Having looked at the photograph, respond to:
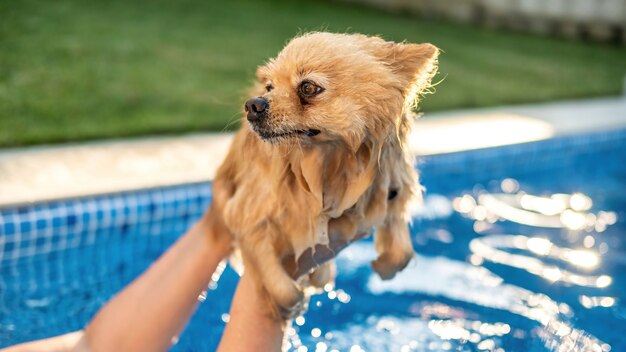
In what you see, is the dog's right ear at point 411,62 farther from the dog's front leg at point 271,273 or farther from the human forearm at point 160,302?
the human forearm at point 160,302

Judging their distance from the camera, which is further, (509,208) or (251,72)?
(251,72)

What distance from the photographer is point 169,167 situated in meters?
4.86

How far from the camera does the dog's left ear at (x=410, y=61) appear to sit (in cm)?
208

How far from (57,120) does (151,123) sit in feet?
2.19

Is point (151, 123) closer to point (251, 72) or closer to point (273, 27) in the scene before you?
point (251, 72)

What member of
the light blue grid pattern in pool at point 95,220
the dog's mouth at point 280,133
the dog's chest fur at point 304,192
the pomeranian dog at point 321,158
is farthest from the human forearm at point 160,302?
the light blue grid pattern in pool at point 95,220

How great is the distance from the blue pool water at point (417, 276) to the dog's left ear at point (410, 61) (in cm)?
123

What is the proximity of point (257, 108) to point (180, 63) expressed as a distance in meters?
5.76

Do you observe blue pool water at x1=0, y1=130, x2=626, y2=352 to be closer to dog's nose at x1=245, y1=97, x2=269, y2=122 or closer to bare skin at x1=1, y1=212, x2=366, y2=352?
bare skin at x1=1, y1=212, x2=366, y2=352

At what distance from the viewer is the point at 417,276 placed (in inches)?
166

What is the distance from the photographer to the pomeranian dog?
2.07 meters

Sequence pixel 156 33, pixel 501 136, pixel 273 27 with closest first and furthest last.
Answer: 1. pixel 501 136
2. pixel 156 33
3. pixel 273 27

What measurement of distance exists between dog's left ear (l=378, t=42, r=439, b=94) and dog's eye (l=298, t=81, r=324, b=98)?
20 centimetres

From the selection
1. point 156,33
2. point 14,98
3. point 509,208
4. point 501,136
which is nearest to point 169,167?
point 14,98
